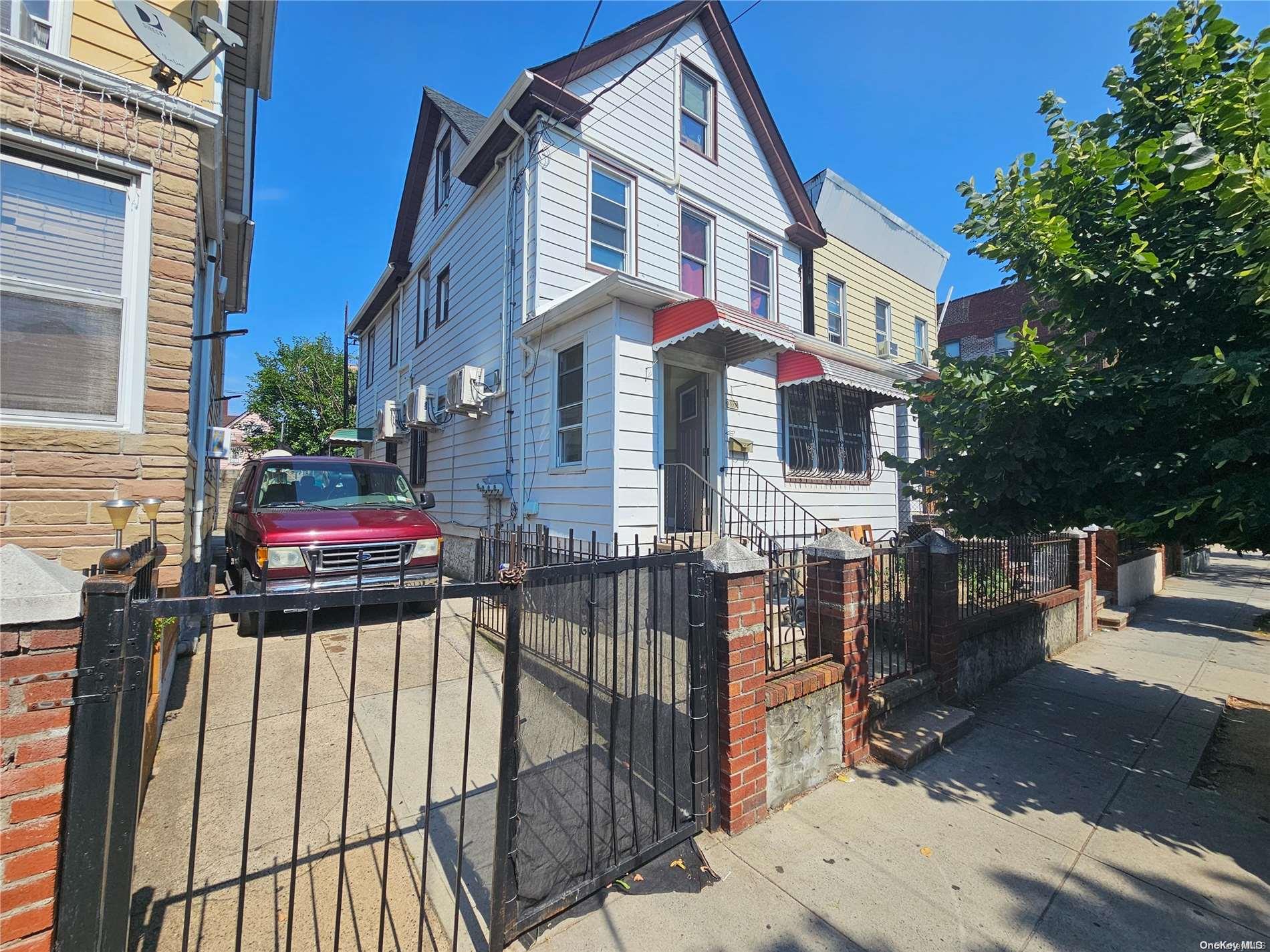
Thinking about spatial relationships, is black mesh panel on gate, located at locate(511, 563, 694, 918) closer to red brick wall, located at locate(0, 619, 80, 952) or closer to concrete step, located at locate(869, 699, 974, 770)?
red brick wall, located at locate(0, 619, 80, 952)

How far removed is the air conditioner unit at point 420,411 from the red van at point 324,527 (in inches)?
132

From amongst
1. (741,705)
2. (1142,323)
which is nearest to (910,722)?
(741,705)

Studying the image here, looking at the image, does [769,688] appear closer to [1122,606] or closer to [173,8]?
[173,8]

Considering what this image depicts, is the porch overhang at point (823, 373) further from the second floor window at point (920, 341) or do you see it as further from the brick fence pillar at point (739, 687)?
the second floor window at point (920, 341)

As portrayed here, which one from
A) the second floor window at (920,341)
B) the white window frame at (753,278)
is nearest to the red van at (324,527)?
the white window frame at (753,278)

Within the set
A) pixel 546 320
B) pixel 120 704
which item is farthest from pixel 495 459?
pixel 120 704

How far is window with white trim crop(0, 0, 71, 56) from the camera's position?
3.68 metres

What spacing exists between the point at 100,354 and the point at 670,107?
28.0ft

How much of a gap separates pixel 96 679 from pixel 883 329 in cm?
1503

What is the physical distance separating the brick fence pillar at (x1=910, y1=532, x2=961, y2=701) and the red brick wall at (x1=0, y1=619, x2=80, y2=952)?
509 centimetres

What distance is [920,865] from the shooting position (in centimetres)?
289

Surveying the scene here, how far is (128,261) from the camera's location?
12.9 feet

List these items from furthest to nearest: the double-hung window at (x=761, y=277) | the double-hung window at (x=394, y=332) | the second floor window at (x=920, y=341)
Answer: the second floor window at (x=920, y=341)
the double-hung window at (x=394, y=332)
the double-hung window at (x=761, y=277)

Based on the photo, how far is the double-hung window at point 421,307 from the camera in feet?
39.2
